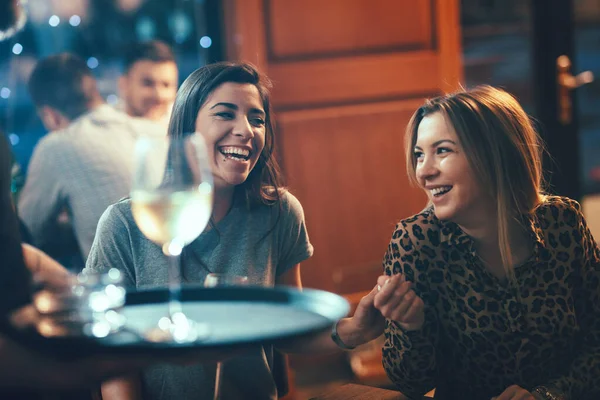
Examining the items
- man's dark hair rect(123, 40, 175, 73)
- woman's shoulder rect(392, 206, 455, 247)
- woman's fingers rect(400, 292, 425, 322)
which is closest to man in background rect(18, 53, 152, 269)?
man's dark hair rect(123, 40, 175, 73)

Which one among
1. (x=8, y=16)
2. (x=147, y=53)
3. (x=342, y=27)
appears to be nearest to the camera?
(x=8, y=16)

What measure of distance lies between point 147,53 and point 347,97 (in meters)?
0.84

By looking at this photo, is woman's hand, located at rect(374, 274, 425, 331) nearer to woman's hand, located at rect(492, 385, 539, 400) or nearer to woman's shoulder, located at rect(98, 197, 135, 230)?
woman's hand, located at rect(492, 385, 539, 400)

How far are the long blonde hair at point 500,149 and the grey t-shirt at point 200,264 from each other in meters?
0.40

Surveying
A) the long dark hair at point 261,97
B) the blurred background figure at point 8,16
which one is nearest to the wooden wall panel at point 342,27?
the blurred background figure at point 8,16

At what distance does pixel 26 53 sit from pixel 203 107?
10.7ft

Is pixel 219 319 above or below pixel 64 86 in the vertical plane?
below

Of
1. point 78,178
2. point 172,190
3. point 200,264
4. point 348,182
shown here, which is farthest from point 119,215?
point 348,182

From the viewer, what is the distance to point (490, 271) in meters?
1.38

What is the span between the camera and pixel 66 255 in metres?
2.60

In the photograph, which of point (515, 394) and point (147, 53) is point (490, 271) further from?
point (147, 53)

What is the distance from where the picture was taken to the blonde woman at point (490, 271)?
4.44 ft

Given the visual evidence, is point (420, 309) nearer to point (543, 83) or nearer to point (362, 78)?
point (362, 78)

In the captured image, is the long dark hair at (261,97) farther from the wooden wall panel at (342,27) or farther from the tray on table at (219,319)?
the wooden wall panel at (342,27)
